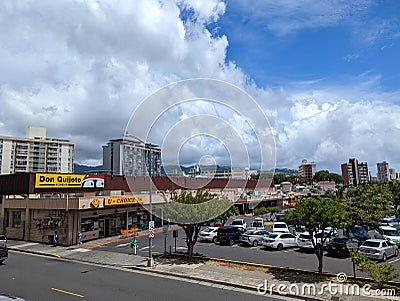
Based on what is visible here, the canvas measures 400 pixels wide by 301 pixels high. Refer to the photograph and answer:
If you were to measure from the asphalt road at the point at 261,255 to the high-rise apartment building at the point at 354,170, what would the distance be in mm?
164383

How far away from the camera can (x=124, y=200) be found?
1384 inches

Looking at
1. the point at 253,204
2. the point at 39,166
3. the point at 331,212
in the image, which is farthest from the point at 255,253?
the point at 39,166

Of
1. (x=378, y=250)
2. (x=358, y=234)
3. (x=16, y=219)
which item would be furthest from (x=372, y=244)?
(x=16, y=219)

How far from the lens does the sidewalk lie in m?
15.0

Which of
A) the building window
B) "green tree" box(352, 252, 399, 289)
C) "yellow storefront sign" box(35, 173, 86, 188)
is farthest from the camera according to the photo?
the building window

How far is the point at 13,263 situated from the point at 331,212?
A: 21.0 metres

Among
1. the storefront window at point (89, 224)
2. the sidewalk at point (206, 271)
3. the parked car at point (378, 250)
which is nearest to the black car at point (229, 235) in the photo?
the sidewalk at point (206, 271)

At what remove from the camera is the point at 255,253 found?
24875mm

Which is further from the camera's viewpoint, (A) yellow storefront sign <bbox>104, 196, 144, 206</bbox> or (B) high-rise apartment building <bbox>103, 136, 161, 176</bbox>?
Result: (B) high-rise apartment building <bbox>103, 136, 161, 176</bbox>

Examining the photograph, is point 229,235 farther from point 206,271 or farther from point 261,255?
point 206,271

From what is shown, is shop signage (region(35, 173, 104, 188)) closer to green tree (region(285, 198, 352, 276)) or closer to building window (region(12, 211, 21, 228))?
building window (region(12, 211, 21, 228))

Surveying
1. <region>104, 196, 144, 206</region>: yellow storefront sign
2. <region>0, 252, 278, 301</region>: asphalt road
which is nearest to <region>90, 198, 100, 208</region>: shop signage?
<region>104, 196, 144, 206</region>: yellow storefront sign

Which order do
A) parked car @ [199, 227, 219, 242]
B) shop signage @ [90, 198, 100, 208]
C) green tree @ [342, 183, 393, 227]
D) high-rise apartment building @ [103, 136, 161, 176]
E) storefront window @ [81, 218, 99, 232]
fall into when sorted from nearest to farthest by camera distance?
green tree @ [342, 183, 393, 227] → parked car @ [199, 227, 219, 242] → shop signage @ [90, 198, 100, 208] → storefront window @ [81, 218, 99, 232] → high-rise apartment building @ [103, 136, 161, 176]

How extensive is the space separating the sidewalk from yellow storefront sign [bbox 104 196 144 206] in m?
5.77
